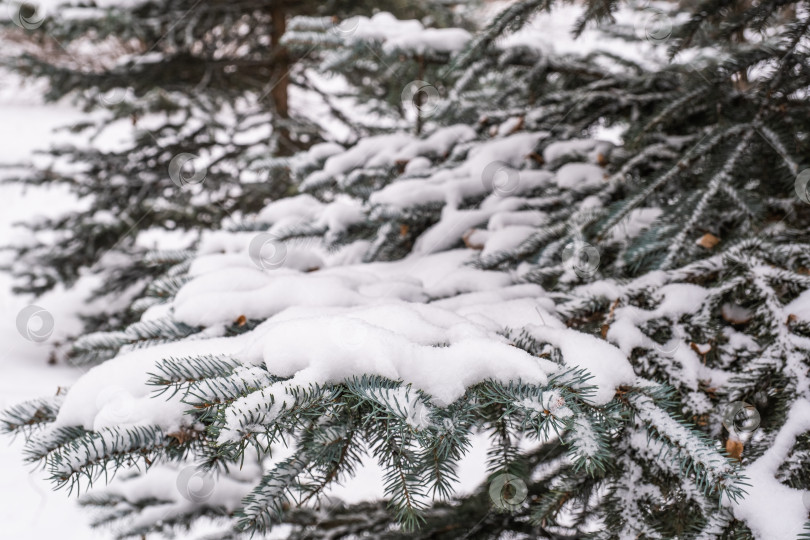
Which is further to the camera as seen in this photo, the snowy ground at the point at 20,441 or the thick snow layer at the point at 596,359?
the snowy ground at the point at 20,441

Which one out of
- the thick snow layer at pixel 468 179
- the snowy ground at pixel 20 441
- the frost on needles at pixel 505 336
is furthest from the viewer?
the snowy ground at pixel 20 441

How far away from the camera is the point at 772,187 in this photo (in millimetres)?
1510

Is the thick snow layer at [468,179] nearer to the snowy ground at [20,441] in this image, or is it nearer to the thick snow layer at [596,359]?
the thick snow layer at [596,359]

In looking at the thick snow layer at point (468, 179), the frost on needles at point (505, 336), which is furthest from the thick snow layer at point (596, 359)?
the thick snow layer at point (468, 179)

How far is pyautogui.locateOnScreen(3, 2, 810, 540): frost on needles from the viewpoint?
2.48 ft

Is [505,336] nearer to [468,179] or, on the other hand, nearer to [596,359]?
[596,359]

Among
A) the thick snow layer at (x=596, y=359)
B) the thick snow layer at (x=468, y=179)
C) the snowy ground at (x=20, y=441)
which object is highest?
the thick snow layer at (x=468, y=179)

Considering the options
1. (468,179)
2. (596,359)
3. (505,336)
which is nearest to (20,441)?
(468,179)

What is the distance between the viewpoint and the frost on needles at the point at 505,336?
756mm

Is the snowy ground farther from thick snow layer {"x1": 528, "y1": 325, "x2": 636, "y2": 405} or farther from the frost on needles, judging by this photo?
thick snow layer {"x1": 528, "y1": 325, "x2": 636, "y2": 405}

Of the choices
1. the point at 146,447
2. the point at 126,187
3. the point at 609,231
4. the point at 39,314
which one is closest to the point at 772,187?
the point at 609,231

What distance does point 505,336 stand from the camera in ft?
3.22

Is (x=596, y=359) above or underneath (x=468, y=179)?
underneath

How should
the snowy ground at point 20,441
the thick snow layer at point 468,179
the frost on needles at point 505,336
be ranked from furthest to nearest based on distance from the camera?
the snowy ground at point 20,441, the thick snow layer at point 468,179, the frost on needles at point 505,336
